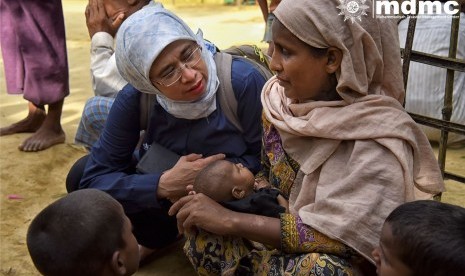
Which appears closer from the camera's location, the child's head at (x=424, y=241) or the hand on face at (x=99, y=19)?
the child's head at (x=424, y=241)

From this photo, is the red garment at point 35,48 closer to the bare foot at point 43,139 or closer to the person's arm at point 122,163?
the bare foot at point 43,139

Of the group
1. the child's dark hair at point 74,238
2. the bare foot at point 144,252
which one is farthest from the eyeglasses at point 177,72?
the bare foot at point 144,252

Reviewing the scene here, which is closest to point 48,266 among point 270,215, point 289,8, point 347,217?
point 270,215

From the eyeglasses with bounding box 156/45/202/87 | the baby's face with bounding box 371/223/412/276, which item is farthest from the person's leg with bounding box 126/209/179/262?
the baby's face with bounding box 371/223/412/276

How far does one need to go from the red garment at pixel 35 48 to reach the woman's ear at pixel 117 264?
2.96m

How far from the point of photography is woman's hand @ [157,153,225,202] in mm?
2729

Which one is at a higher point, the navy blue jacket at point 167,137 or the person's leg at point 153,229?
the navy blue jacket at point 167,137

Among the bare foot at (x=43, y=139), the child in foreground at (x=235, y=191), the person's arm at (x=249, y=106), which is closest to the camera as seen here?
the child in foreground at (x=235, y=191)

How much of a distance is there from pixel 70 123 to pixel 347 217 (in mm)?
3914

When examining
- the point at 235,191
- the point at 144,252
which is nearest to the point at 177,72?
the point at 235,191

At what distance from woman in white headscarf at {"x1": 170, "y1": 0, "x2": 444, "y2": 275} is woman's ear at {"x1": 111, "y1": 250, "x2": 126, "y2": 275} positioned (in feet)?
1.12

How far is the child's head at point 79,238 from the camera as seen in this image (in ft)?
6.88

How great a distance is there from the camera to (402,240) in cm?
192

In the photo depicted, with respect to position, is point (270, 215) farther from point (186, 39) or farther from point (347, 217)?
point (186, 39)
